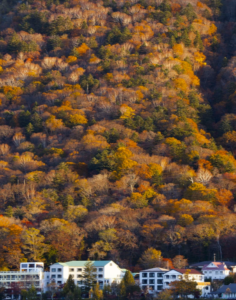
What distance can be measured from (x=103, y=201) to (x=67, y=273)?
17.9 meters

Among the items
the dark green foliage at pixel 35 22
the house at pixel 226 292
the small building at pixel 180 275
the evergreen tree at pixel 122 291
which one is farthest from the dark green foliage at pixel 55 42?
the house at pixel 226 292

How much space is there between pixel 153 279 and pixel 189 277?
4165 millimetres

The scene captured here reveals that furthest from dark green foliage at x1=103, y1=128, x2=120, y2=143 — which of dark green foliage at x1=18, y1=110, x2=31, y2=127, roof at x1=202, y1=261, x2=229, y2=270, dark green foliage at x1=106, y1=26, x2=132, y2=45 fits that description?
roof at x1=202, y1=261, x2=229, y2=270

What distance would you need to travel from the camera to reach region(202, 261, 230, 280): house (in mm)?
68875

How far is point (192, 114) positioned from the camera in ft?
370

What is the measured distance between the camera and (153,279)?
Answer: 69.1 metres

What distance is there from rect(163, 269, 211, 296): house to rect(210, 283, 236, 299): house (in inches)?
71.2

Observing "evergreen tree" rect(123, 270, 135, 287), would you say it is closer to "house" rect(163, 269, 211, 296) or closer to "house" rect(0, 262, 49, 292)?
"house" rect(163, 269, 211, 296)

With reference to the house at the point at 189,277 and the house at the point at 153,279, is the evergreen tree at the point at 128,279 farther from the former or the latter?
the house at the point at 189,277

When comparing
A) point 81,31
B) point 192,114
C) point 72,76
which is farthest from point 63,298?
point 81,31

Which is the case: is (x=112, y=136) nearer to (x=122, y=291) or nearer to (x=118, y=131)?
(x=118, y=131)

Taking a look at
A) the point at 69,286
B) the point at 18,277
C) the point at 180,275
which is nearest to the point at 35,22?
the point at 18,277

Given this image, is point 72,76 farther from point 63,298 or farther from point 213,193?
point 63,298

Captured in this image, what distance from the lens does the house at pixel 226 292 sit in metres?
64.4
